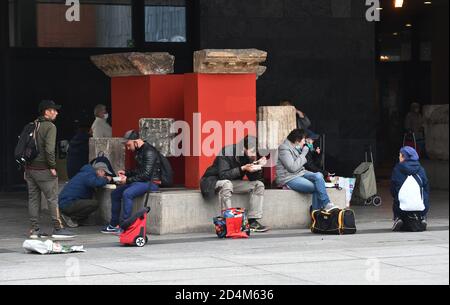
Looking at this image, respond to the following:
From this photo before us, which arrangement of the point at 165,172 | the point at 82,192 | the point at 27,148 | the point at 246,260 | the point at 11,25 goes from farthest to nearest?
the point at 11,25, the point at 82,192, the point at 165,172, the point at 27,148, the point at 246,260

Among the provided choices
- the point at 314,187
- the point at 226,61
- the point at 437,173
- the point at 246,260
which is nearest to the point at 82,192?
the point at 226,61

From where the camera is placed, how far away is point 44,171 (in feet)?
46.2

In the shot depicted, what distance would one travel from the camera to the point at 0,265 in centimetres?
1158

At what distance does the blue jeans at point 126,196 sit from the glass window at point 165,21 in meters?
7.31

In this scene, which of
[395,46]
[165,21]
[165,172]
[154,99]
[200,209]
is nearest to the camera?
[165,172]

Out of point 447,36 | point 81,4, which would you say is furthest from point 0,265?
point 447,36

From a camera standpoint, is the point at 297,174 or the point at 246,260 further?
the point at 297,174

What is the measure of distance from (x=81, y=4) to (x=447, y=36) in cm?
1129

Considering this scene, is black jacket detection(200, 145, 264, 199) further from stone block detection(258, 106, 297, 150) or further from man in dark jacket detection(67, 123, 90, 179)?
man in dark jacket detection(67, 123, 90, 179)

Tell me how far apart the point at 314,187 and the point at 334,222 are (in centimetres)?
76

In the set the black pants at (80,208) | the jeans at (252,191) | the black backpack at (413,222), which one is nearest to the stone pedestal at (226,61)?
the jeans at (252,191)

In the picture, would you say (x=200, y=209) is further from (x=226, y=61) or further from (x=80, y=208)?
(x=226, y=61)

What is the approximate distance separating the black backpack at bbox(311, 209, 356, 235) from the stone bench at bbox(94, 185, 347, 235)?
73 centimetres

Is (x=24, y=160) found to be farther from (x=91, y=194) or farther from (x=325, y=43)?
(x=325, y=43)
